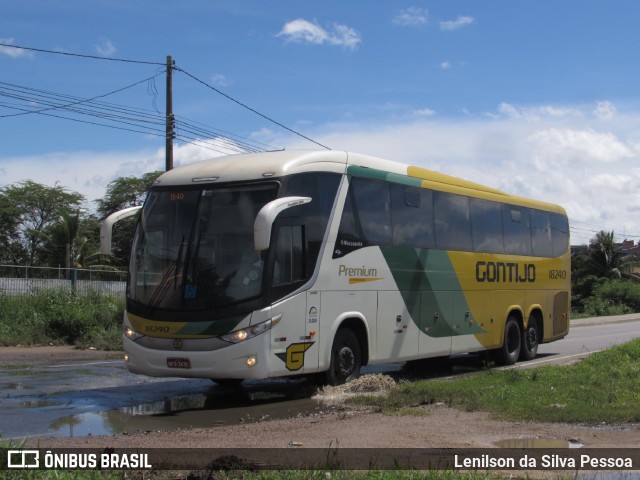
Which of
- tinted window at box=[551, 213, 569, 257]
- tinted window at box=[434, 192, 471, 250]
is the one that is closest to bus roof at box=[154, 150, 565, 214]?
tinted window at box=[434, 192, 471, 250]

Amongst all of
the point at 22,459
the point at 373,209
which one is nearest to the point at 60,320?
the point at 373,209

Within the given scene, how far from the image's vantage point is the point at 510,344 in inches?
713

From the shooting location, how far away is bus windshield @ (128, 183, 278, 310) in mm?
10930

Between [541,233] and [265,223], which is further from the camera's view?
[541,233]

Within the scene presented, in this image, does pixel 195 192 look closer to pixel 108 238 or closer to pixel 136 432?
pixel 108 238

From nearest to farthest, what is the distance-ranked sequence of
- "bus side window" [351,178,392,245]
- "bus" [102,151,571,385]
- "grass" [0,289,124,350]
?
"bus" [102,151,571,385], "bus side window" [351,178,392,245], "grass" [0,289,124,350]

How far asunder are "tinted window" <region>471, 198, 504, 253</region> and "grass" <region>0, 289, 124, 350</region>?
9.42 meters

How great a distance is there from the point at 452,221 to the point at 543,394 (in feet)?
16.8

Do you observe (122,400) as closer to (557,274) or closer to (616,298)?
(557,274)

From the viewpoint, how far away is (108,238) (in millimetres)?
11914

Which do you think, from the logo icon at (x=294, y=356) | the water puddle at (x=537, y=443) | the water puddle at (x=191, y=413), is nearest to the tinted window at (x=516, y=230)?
the water puddle at (x=191, y=413)

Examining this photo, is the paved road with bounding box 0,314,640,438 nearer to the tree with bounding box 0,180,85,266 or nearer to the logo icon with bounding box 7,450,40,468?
the logo icon with bounding box 7,450,40,468

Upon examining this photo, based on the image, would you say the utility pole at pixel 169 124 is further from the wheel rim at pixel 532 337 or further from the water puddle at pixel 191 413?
the water puddle at pixel 191 413

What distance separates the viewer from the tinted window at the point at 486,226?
16.5 metres
